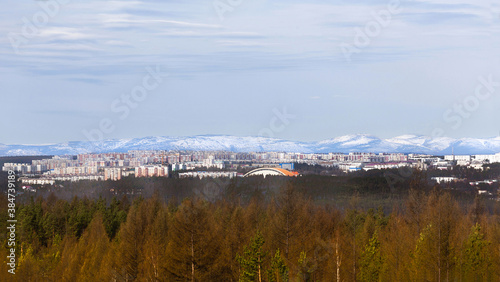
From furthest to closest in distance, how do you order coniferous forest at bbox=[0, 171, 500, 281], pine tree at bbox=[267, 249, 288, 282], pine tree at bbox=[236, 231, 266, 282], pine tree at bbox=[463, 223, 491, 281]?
pine tree at bbox=[463, 223, 491, 281] < coniferous forest at bbox=[0, 171, 500, 281] < pine tree at bbox=[236, 231, 266, 282] < pine tree at bbox=[267, 249, 288, 282]

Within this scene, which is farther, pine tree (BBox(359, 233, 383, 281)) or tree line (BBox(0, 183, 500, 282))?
pine tree (BBox(359, 233, 383, 281))

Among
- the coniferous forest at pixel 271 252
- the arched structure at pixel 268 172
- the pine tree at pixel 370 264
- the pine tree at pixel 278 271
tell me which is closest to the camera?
the pine tree at pixel 278 271

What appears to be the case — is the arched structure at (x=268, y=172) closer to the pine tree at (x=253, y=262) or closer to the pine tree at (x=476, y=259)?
the pine tree at (x=476, y=259)

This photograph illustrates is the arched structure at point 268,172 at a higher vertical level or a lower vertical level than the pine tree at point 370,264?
higher

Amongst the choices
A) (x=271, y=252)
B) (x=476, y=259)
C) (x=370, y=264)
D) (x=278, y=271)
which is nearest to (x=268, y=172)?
(x=476, y=259)

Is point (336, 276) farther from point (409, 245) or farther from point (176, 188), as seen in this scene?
point (176, 188)

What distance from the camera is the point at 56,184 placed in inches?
5231

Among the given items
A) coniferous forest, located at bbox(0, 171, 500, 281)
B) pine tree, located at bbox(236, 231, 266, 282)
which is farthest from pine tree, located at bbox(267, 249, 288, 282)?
pine tree, located at bbox(236, 231, 266, 282)

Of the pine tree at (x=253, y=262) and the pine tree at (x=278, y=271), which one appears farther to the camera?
the pine tree at (x=253, y=262)

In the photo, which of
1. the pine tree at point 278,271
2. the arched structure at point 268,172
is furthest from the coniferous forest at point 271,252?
the arched structure at point 268,172

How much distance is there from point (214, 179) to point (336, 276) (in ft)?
335

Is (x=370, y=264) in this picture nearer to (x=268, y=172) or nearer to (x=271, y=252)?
(x=271, y=252)

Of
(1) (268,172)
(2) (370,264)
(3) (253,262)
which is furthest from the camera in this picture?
(1) (268,172)

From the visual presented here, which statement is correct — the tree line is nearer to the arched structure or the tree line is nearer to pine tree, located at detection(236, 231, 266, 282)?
pine tree, located at detection(236, 231, 266, 282)
